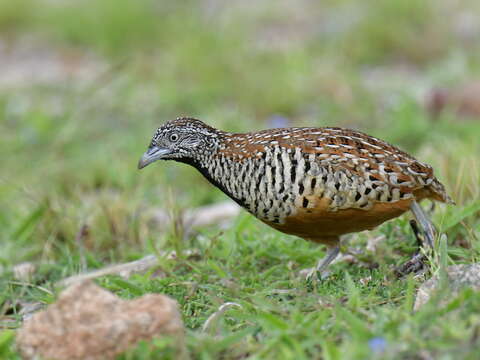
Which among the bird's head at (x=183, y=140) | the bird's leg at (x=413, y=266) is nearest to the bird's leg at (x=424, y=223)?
the bird's leg at (x=413, y=266)

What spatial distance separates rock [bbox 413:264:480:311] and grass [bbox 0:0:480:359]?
0.09m

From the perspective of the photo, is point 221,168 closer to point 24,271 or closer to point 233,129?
point 24,271

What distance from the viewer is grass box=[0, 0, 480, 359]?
370cm

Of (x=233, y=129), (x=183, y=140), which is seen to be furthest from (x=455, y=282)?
(x=233, y=129)

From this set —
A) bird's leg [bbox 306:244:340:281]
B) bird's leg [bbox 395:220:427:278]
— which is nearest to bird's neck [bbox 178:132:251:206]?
bird's leg [bbox 306:244:340:281]

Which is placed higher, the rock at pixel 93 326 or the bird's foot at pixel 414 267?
the rock at pixel 93 326

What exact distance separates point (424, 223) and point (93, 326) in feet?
6.94

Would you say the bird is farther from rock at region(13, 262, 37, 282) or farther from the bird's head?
rock at region(13, 262, 37, 282)

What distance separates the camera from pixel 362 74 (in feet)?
34.4

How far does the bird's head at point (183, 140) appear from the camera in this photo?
16.0 feet

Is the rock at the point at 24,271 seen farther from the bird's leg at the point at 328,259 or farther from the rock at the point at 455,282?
the rock at the point at 455,282

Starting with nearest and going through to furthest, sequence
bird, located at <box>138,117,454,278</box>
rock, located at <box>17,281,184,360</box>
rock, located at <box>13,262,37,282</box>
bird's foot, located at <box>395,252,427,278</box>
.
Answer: rock, located at <box>17,281,184,360</box> → bird, located at <box>138,117,454,278</box> → bird's foot, located at <box>395,252,427,278</box> → rock, located at <box>13,262,37,282</box>

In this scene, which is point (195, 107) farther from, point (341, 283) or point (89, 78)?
point (341, 283)

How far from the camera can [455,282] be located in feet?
12.6
